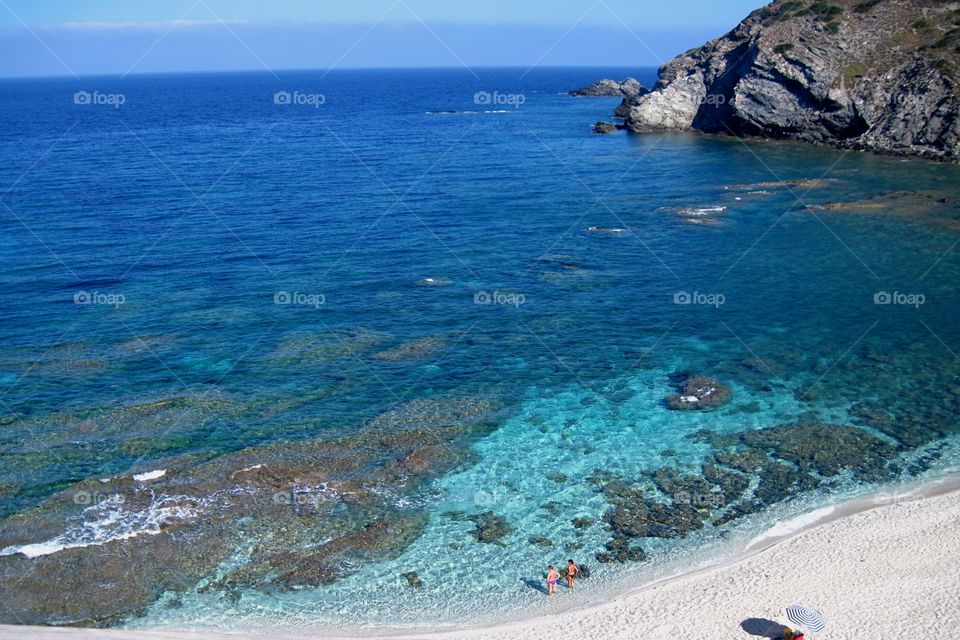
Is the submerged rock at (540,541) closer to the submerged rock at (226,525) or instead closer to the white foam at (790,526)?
the submerged rock at (226,525)

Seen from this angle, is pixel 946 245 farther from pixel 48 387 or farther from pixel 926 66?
pixel 48 387

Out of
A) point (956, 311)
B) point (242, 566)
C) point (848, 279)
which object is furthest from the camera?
point (848, 279)

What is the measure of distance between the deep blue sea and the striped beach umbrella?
226 inches

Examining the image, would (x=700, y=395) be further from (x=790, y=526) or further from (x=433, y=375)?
(x=433, y=375)

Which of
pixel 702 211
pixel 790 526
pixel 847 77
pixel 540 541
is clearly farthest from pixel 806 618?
pixel 847 77

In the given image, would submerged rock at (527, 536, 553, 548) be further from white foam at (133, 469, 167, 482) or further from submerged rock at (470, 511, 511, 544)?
white foam at (133, 469, 167, 482)

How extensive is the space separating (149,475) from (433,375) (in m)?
17.5

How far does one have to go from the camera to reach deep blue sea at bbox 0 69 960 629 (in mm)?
32625

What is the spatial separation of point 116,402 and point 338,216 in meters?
40.5

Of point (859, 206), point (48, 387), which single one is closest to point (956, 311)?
point (859, 206)

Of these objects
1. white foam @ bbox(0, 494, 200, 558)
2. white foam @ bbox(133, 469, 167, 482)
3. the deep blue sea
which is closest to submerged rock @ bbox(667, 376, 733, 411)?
the deep blue sea

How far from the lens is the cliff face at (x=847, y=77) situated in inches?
3834

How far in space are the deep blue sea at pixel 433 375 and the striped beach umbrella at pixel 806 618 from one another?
574 cm

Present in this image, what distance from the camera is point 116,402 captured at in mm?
44125
